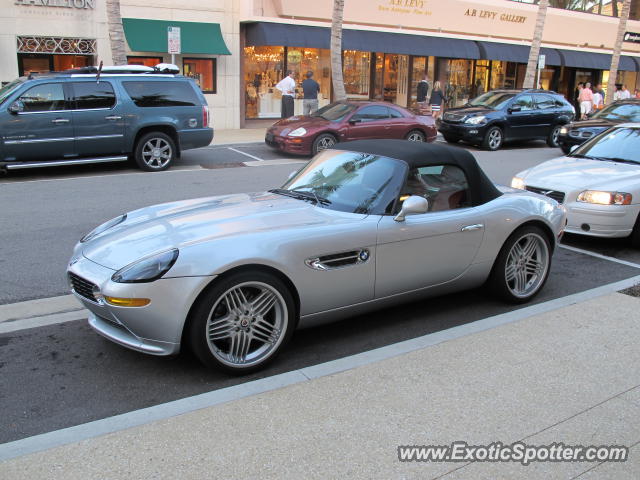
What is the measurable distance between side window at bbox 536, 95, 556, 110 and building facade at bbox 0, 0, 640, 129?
22.8ft

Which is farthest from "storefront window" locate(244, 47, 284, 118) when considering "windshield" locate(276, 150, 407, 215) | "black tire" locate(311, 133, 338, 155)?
"windshield" locate(276, 150, 407, 215)

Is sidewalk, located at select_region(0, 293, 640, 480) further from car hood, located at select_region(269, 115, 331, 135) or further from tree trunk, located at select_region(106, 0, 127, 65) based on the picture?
tree trunk, located at select_region(106, 0, 127, 65)

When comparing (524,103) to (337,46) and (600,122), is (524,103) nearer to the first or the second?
(600,122)

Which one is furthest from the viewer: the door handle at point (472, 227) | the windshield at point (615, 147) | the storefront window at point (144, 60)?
the storefront window at point (144, 60)

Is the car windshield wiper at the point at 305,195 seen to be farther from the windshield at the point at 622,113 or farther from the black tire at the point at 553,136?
the black tire at the point at 553,136

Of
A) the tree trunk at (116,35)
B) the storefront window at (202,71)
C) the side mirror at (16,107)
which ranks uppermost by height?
the tree trunk at (116,35)

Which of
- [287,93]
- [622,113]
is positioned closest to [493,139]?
[622,113]

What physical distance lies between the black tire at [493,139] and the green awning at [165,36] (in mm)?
8873

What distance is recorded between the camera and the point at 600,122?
1577cm

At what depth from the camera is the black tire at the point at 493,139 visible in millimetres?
17592

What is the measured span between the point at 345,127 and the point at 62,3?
975cm

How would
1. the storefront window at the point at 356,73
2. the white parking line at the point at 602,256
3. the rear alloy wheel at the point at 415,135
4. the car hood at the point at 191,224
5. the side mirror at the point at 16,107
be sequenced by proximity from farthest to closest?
the storefront window at the point at 356,73 → the rear alloy wheel at the point at 415,135 → the side mirror at the point at 16,107 → the white parking line at the point at 602,256 → the car hood at the point at 191,224

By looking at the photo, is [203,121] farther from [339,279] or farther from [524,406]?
[524,406]

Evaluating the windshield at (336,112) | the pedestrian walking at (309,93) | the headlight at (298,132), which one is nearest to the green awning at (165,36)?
the pedestrian walking at (309,93)
